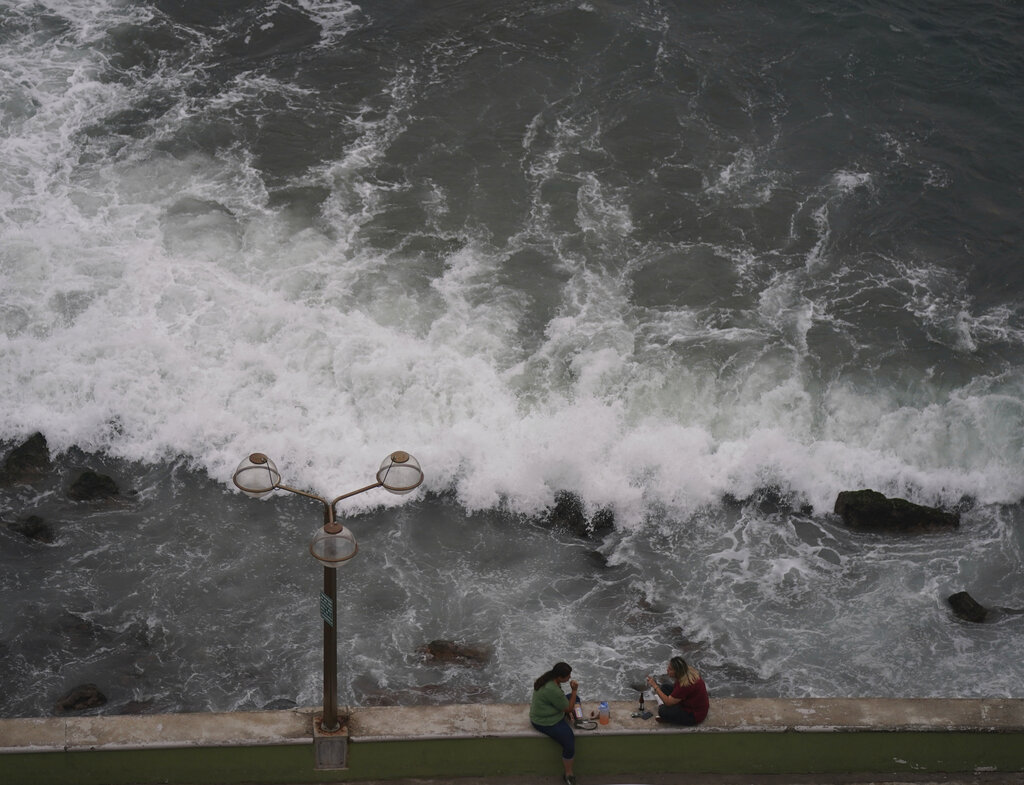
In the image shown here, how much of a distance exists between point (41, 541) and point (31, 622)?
6.08ft

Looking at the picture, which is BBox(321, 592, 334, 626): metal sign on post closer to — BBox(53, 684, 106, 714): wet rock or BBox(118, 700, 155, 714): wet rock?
BBox(118, 700, 155, 714): wet rock

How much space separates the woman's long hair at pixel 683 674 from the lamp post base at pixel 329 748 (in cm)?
396

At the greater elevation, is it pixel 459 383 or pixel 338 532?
pixel 338 532

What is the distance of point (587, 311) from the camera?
85.0ft

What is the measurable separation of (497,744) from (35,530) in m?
10.3

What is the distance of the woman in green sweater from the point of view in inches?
557

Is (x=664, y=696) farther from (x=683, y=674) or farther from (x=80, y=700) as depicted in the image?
(x=80, y=700)

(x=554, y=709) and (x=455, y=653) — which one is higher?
(x=554, y=709)

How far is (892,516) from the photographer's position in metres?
21.8

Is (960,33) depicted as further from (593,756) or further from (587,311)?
(593,756)

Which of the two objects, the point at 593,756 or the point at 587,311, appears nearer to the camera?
the point at 593,756

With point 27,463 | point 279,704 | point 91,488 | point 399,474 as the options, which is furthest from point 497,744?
point 27,463

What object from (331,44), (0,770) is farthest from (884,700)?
(331,44)

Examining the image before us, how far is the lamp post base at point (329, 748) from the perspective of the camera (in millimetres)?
14406
